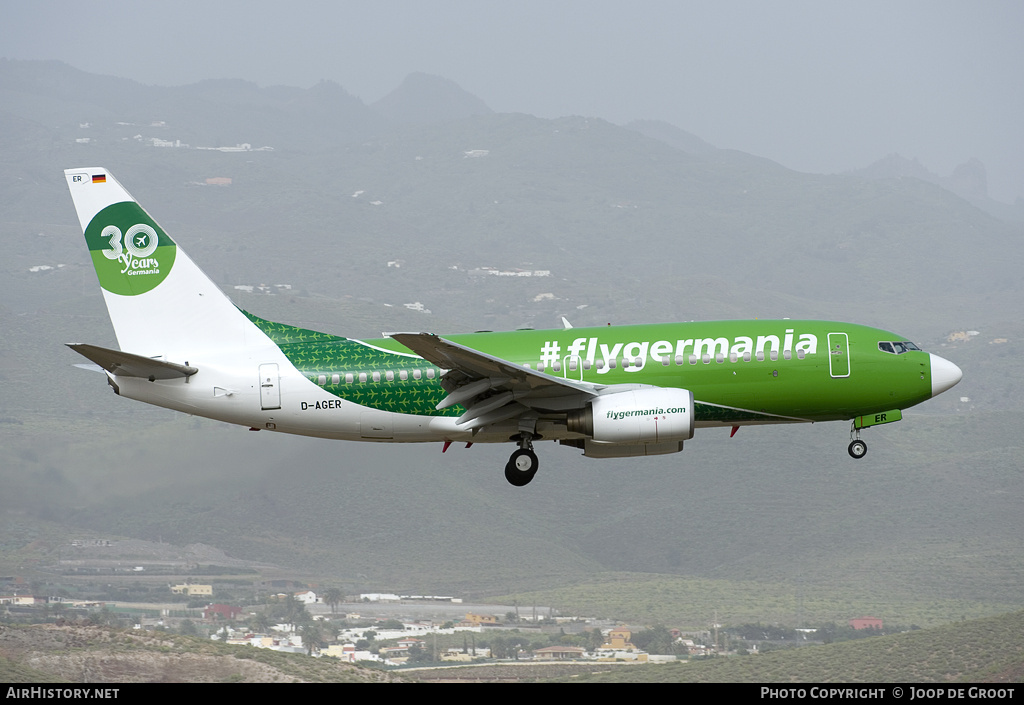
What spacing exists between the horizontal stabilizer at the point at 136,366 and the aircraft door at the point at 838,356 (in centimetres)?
2088

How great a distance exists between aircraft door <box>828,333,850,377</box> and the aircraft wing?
7.83m

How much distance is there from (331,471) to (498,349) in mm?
97453

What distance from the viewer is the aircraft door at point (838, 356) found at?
41.8 metres

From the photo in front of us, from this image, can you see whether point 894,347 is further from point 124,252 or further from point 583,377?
point 124,252

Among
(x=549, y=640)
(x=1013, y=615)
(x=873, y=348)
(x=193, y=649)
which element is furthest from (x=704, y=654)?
(x=873, y=348)

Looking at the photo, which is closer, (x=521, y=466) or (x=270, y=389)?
(x=270, y=389)

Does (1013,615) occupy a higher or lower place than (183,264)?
lower

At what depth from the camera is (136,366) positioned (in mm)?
41312

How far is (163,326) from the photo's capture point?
144 feet

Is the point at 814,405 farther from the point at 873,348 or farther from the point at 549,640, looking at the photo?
the point at 549,640

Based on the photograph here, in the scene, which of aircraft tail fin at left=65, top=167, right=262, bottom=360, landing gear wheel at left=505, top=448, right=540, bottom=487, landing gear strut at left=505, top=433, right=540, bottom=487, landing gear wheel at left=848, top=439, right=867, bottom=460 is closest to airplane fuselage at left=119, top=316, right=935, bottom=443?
landing gear strut at left=505, top=433, right=540, bottom=487

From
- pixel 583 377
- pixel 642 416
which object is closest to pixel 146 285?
pixel 583 377

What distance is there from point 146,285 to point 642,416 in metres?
17.8
